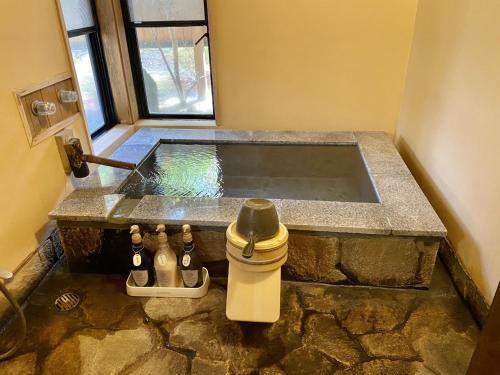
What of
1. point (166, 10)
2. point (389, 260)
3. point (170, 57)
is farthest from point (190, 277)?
point (166, 10)

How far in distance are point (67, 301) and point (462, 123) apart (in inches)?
77.1

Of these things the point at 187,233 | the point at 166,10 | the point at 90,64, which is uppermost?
the point at 166,10

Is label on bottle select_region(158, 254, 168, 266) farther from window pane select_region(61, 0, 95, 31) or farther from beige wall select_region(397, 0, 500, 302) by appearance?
window pane select_region(61, 0, 95, 31)

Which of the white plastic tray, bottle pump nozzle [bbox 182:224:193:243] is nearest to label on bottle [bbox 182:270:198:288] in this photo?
the white plastic tray

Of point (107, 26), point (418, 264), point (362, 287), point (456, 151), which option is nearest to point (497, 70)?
point (456, 151)

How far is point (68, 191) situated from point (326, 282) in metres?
1.40

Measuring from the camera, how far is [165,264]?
1.58 meters

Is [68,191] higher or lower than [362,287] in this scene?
higher

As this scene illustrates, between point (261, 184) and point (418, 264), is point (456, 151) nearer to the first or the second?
point (418, 264)

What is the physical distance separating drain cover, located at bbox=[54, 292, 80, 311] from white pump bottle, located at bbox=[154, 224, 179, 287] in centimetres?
36

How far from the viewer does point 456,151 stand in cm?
176

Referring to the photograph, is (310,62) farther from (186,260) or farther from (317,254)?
(186,260)

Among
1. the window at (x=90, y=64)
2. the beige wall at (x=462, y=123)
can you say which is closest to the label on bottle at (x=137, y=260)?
the window at (x=90, y=64)

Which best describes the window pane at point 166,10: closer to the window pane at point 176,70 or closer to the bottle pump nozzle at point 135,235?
the window pane at point 176,70
